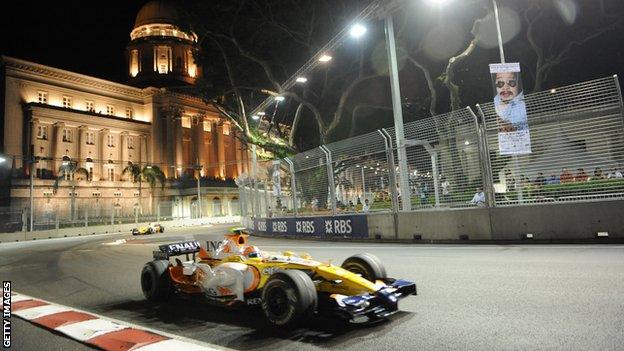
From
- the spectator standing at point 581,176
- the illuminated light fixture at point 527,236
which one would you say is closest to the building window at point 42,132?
the illuminated light fixture at point 527,236

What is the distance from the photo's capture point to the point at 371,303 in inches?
170

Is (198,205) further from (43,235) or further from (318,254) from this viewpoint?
(318,254)

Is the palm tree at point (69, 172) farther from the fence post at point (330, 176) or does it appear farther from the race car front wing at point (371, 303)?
the race car front wing at point (371, 303)

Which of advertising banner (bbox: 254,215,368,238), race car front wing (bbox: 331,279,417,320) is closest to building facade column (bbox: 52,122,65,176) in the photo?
advertising banner (bbox: 254,215,368,238)

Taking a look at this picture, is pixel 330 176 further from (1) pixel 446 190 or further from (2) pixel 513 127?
(2) pixel 513 127

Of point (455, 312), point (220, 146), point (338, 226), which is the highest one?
point (220, 146)

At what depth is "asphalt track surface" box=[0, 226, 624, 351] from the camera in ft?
12.9

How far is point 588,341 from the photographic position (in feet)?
12.0

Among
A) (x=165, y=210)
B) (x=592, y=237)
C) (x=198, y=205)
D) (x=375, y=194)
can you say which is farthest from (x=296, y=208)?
(x=198, y=205)

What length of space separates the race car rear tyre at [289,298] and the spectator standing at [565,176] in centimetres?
874

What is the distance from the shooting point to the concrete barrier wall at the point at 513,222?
33.0 ft

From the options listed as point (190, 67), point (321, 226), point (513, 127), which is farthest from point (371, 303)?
point (190, 67)

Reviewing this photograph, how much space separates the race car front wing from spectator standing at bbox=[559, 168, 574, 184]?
313 inches

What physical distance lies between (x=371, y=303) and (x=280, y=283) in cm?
95
